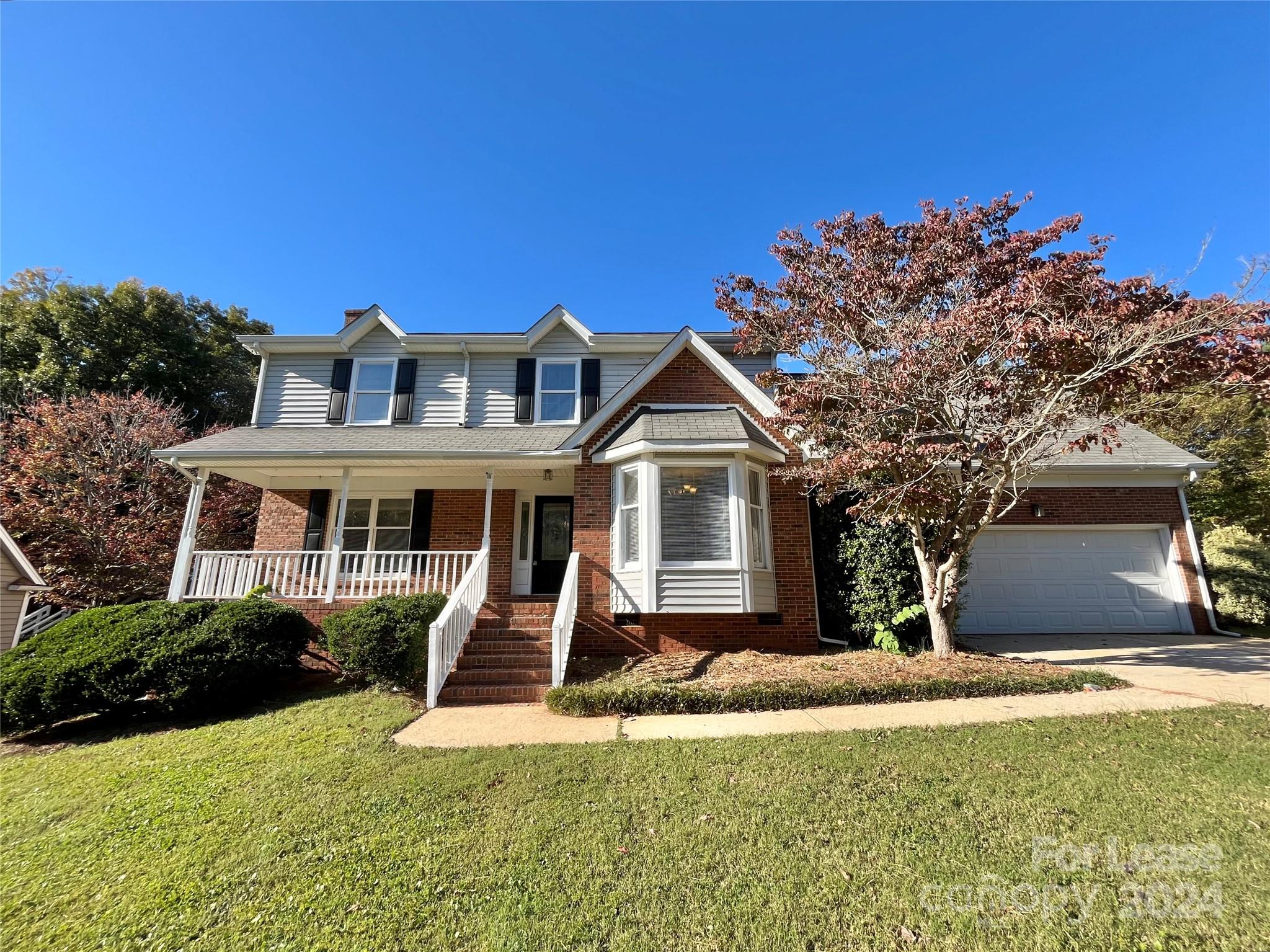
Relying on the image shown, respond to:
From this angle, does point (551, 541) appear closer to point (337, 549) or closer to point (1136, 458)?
point (337, 549)

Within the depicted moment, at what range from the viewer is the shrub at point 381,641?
297 inches

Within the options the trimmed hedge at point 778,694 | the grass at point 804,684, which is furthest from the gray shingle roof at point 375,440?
the trimmed hedge at point 778,694

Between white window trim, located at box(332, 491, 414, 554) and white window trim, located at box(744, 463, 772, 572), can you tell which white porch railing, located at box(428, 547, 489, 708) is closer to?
white window trim, located at box(332, 491, 414, 554)

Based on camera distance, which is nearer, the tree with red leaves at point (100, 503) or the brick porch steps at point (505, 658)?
the brick porch steps at point (505, 658)

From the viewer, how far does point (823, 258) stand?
9156mm

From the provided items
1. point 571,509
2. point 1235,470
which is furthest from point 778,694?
point 1235,470

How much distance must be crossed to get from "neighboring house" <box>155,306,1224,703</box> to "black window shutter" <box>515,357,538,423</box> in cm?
6

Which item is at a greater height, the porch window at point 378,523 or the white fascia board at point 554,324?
the white fascia board at point 554,324

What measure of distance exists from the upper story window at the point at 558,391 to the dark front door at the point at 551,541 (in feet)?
6.78

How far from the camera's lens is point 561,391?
42.7 feet

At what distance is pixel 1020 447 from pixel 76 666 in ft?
42.2

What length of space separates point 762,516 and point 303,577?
8.75 metres

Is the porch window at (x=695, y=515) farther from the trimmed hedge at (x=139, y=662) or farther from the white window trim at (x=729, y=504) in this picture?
the trimmed hedge at (x=139, y=662)

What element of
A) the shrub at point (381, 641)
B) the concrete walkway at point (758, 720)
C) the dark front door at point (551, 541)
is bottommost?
the concrete walkway at point (758, 720)
